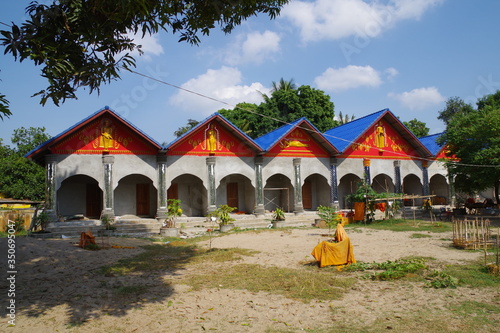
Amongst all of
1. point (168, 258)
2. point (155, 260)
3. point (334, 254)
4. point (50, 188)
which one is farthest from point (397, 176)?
point (50, 188)

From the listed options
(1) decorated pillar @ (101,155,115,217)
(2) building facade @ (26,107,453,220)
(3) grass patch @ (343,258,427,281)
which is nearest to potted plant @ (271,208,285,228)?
(2) building facade @ (26,107,453,220)

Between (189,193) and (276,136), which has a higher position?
(276,136)

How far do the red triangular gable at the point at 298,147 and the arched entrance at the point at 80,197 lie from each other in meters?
9.75

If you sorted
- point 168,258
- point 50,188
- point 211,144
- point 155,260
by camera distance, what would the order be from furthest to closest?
point 211,144 → point 50,188 → point 168,258 → point 155,260

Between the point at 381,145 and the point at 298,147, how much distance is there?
6332 millimetres

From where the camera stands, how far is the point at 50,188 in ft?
50.3

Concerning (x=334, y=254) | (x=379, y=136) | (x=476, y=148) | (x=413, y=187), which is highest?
(x=379, y=136)

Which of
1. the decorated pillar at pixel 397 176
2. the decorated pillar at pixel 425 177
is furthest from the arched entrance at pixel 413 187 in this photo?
the decorated pillar at pixel 397 176

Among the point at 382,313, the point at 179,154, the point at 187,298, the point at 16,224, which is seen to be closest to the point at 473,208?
the point at 179,154

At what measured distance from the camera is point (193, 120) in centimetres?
3700

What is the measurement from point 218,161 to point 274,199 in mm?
5594

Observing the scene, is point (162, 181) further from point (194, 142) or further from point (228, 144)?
point (228, 144)

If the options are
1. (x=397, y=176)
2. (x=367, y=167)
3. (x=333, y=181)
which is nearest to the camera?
(x=333, y=181)

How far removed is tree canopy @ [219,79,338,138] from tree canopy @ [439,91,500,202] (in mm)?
14033
